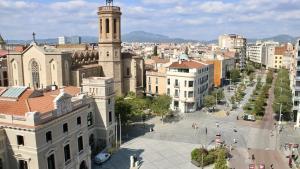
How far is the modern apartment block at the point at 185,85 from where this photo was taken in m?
66.2

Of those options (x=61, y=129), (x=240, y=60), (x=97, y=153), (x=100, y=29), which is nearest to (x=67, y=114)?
(x=61, y=129)

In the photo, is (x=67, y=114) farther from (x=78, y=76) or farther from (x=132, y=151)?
(x=78, y=76)

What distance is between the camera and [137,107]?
5678 cm

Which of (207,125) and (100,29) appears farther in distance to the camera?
(100,29)

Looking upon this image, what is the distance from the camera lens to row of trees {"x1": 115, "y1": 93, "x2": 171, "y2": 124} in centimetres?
5000

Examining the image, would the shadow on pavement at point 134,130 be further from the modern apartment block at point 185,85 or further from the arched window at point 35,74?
the arched window at point 35,74

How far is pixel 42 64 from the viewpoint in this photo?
189 feet

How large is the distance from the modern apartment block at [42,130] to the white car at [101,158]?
3191 millimetres

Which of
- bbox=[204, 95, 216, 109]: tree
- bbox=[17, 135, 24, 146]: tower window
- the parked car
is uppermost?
bbox=[17, 135, 24, 146]: tower window

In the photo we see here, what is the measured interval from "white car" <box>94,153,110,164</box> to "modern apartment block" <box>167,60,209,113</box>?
30707mm

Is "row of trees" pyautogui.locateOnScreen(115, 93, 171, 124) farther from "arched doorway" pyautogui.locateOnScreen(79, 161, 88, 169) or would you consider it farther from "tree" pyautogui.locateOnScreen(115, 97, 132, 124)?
"arched doorway" pyautogui.locateOnScreen(79, 161, 88, 169)

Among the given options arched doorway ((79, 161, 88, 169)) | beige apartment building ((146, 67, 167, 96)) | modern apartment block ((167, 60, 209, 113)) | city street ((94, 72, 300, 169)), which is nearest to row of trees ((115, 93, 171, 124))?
city street ((94, 72, 300, 169))

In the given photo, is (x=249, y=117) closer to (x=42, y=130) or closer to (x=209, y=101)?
(x=209, y=101)

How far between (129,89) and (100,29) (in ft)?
53.2
